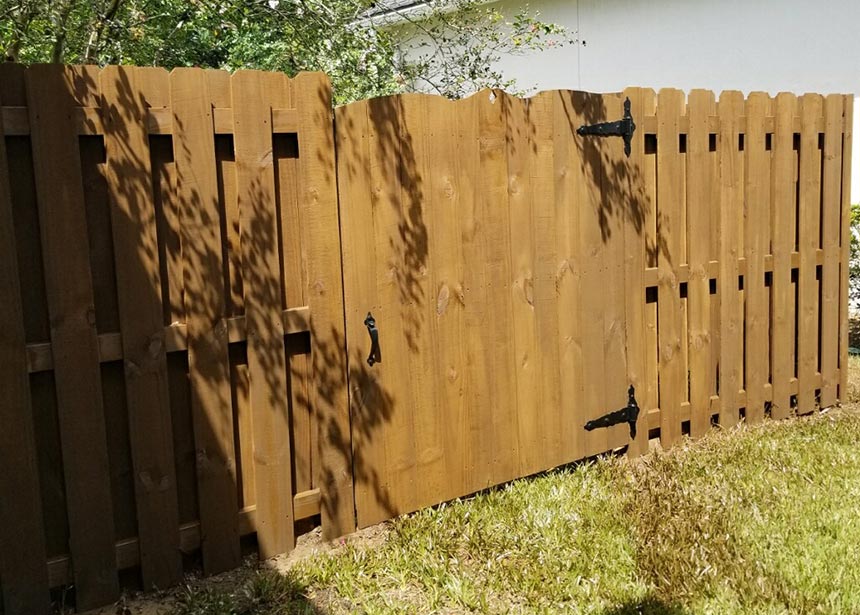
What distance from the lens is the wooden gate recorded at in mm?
3799

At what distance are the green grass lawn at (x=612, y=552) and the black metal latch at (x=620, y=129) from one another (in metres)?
1.81

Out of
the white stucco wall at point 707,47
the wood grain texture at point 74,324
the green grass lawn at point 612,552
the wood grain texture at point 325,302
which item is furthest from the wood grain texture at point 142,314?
the white stucco wall at point 707,47

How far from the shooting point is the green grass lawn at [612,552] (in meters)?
3.23

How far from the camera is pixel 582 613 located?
10.3ft

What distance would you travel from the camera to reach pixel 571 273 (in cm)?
438

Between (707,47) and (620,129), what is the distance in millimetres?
6305

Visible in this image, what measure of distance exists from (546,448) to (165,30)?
634cm

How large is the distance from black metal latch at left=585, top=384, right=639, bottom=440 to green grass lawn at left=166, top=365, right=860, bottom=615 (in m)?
0.23

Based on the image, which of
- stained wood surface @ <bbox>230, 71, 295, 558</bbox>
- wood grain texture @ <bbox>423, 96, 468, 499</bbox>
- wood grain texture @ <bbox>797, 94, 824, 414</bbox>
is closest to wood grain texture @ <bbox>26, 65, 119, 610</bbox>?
stained wood surface @ <bbox>230, 71, 295, 558</bbox>

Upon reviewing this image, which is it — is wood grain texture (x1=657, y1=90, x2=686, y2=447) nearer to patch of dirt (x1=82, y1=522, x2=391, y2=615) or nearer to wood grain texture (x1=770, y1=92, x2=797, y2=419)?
wood grain texture (x1=770, y1=92, x2=797, y2=419)

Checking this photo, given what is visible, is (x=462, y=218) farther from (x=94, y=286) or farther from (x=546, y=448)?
(x=94, y=286)

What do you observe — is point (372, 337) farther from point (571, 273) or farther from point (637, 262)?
point (637, 262)

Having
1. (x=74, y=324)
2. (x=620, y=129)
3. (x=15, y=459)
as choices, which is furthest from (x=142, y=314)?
(x=620, y=129)

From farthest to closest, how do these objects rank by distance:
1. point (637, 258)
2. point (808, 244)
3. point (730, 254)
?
point (808, 244), point (730, 254), point (637, 258)
